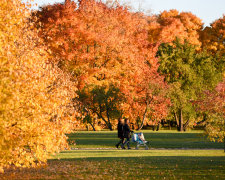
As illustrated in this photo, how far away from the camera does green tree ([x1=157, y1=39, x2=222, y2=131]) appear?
4497cm

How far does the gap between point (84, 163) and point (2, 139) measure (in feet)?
16.7

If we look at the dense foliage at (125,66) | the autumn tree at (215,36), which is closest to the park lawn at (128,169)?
the dense foliage at (125,66)

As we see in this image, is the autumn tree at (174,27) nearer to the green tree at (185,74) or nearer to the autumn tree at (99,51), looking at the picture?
the green tree at (185,74)

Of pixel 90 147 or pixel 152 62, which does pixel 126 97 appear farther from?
pixel 90 147

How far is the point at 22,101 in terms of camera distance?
11.4 m

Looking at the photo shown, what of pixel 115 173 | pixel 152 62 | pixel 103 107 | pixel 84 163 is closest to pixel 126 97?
pixel 103 107

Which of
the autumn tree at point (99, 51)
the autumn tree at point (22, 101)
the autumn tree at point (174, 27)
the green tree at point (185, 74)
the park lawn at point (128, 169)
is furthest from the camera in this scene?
the autumn tree at point (174, 27)

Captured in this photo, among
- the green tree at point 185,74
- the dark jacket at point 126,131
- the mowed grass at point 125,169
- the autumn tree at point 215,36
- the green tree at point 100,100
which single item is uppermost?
the autumn tree at point 215,36

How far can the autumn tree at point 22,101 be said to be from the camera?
444 inches

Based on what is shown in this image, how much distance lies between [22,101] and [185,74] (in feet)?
117

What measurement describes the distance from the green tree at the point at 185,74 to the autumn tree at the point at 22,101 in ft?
105

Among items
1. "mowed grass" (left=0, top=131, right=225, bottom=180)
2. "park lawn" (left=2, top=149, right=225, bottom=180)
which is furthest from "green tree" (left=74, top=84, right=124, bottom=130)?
"park lawn" (left=2, top=149, right=225, bottom=180)

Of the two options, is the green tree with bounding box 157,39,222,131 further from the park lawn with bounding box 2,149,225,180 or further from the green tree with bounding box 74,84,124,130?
the park lawn with bounding box 2,149,225,180

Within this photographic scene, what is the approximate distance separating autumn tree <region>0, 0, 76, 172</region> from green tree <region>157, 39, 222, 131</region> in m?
32.1
